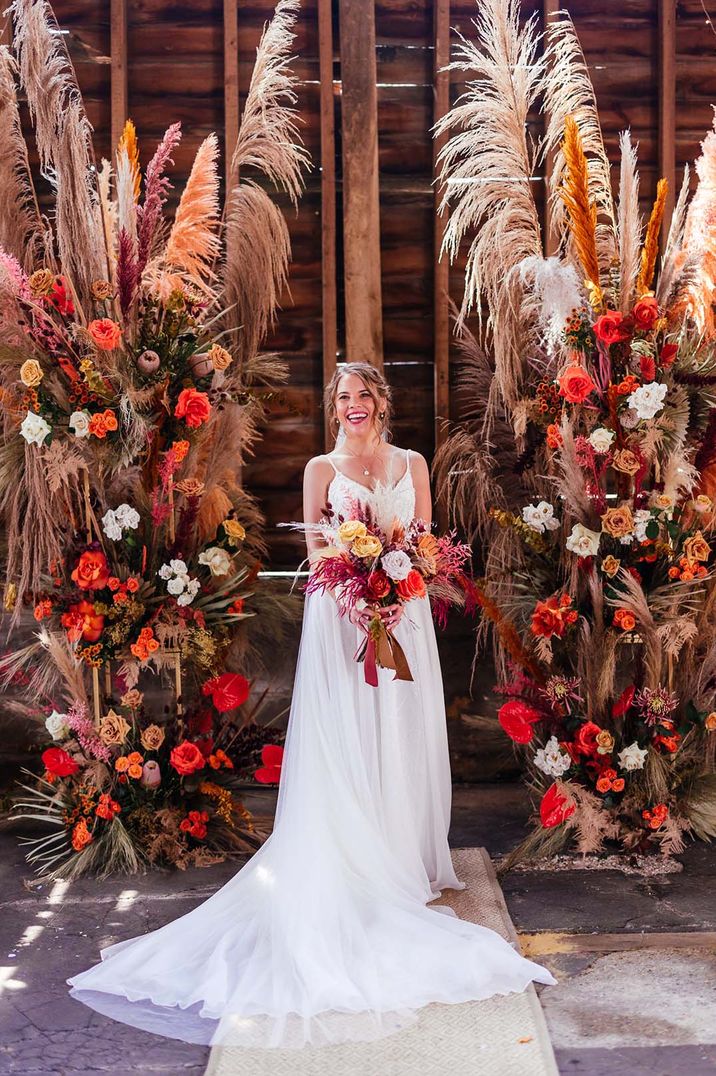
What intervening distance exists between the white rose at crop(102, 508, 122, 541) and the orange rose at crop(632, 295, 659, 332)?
187cm

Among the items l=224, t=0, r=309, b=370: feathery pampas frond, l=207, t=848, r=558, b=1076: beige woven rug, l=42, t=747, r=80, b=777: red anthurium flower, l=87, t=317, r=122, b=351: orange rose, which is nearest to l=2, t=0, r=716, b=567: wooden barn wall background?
l=224, t=0, r=309, b=370: feathery pampas frond

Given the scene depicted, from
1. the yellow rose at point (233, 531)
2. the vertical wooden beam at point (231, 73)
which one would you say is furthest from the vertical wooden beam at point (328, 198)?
the yellow rose at point (233, 531)

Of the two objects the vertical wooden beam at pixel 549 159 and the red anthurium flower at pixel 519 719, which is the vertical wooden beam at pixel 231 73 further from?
the red anthurium flower at pixel 519 719

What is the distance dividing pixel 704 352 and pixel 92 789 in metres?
2.64

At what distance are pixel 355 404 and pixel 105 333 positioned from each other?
2.73ft

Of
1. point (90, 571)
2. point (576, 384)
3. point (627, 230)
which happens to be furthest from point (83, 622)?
point (627, 230)

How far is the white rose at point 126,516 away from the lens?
3775mm

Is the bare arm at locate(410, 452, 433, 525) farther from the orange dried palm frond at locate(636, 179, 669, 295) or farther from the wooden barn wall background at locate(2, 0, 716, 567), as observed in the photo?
the wooden barn wall background at locate(2, 0, 716, 567)

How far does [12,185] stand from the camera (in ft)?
12.7

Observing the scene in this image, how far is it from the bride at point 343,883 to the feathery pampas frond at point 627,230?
0.90m

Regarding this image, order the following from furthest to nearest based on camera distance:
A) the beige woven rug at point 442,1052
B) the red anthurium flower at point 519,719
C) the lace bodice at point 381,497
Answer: the red anthurium flower at point 519,719 → the lace bodice at point 381,497 → the beige woven rug at point 442,1052

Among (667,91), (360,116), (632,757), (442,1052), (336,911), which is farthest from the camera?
(667,91)

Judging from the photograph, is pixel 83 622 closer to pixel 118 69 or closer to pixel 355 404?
pixel 355 404

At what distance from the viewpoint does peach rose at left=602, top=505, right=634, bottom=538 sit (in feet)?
12.3
